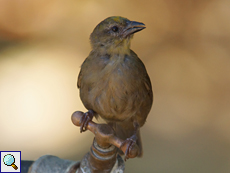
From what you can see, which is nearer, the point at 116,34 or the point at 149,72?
the point at 116,34

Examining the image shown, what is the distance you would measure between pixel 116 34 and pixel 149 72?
2118mm

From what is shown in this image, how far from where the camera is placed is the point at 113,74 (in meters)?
3.14

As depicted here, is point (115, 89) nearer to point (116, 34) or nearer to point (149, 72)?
point (116, 34)

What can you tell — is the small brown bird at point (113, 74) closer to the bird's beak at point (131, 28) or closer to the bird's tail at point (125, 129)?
the bird's beak at point (131, 28)

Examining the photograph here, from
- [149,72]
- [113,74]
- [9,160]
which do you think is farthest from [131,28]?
[149,72]

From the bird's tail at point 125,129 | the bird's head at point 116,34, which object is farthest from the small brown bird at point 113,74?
the bird's tail at point 125,129

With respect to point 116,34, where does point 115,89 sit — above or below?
below

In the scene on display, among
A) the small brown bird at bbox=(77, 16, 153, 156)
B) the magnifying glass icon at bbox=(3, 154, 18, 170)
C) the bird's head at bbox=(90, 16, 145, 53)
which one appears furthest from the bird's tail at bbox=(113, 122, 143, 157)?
the magnifying glass icon at bbox=(3, 154, 18, 170)

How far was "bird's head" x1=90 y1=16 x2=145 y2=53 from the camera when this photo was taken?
316 centimetres

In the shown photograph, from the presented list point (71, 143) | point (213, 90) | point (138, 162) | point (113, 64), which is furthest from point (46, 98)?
point (113, 64)

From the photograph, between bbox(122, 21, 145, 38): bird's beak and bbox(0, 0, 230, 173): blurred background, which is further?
bbox(0, 0, 230, 173): blurred background

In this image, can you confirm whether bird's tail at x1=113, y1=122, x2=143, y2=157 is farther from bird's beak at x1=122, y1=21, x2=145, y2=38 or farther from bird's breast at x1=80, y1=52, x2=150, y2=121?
bird's beak at x1=122, y1=21, x2=145, y2=38

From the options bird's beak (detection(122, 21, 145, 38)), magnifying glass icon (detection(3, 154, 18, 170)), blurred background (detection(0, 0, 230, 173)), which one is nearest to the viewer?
bird's beak (detection(122, 21, 145, 38))

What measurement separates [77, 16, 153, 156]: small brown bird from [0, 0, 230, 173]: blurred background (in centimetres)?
174
